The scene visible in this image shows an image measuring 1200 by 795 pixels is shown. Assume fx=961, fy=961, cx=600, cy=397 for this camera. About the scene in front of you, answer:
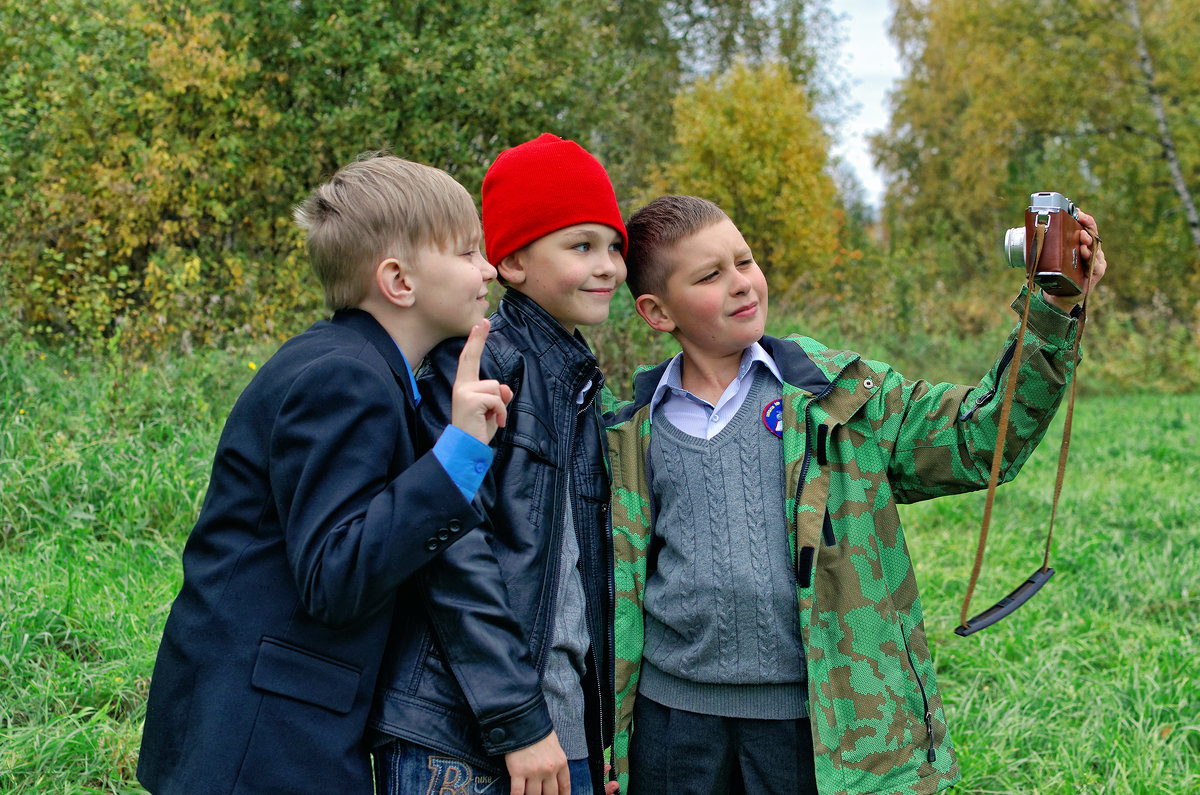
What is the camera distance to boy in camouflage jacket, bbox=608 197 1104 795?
5.39ft

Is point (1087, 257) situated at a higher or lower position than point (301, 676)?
higher

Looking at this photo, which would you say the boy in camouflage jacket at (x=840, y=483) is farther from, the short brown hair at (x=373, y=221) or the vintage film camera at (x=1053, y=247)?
the short brown hair at (x=373, y=221)

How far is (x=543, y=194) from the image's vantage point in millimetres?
1688

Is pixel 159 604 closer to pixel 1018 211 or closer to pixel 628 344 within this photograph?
pixel 628 344

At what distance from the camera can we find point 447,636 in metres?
1.38

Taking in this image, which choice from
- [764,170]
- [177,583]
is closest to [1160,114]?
[764,170]

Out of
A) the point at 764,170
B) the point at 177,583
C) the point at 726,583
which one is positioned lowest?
the point at 177,583

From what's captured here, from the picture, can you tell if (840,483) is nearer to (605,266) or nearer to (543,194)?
(605,266)

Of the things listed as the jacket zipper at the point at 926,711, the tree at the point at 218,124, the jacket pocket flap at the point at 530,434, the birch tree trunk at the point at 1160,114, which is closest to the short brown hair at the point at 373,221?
the jacket pocket flap at the point at 530,434

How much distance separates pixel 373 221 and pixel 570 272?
363 millimetres

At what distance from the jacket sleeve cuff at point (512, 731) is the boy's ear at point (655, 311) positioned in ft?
2.77

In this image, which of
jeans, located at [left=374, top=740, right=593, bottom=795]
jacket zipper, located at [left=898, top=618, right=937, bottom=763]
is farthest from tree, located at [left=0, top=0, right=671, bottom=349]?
jacket zipper, located at [left=898, top=618, right=937, bottom=763]

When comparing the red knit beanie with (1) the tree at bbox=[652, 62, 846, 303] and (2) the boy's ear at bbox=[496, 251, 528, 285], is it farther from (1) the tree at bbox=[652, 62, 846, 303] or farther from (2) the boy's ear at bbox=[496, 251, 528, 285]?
(1) the tree at bbox=[652, 62, 846, 303]

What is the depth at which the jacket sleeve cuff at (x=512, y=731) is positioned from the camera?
4.45 ft
